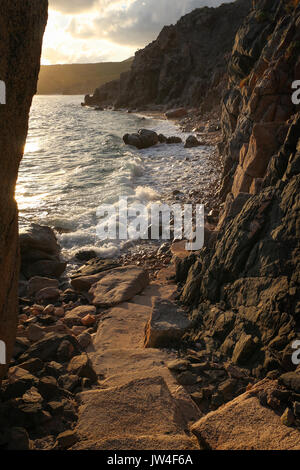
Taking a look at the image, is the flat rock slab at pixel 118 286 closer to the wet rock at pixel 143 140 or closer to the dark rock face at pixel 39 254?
the dark rock face at pixel 39 254

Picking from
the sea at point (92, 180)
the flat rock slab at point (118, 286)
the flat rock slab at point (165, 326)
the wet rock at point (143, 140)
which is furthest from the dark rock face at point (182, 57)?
the flat rock slab at point (165, 326)

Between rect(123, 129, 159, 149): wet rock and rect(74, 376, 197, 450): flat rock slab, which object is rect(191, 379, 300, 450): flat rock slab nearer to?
rect(74, 376, 197, 450): flat rock slab

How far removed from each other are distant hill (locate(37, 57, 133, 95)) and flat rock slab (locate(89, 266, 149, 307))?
136m

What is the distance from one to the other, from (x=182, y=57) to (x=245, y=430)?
217 ft

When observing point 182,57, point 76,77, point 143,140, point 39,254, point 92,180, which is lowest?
point 39,254

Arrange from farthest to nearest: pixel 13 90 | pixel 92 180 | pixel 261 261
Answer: pixel 92 180, pixel 261 261, pixel 13 90

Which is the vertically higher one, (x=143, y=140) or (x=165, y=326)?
(x=143, y=140)

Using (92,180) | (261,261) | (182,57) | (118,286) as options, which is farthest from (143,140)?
(182,57)

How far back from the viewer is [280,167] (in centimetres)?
580

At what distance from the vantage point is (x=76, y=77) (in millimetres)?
156250

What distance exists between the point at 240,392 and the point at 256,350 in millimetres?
593

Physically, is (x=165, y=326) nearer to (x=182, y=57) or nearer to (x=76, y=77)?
(x=182, y=57)
